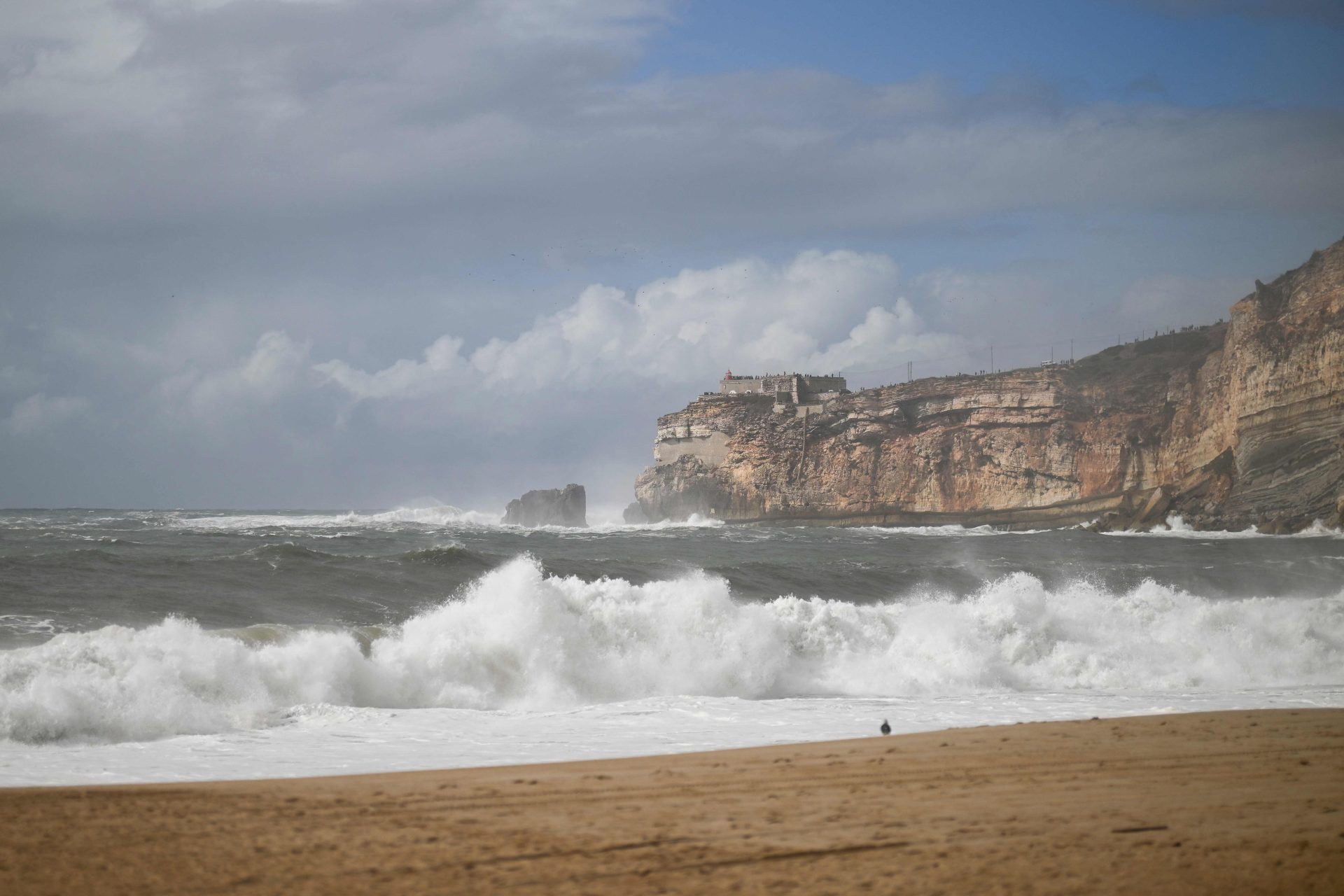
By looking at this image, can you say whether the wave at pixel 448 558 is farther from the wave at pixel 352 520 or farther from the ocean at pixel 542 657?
the wave at pixel 352 520

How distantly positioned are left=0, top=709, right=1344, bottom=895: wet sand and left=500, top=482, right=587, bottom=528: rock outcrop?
2581 inches

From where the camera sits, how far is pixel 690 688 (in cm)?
1401

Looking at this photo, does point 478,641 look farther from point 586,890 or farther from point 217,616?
point 586,890

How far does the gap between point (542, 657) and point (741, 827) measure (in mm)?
8744

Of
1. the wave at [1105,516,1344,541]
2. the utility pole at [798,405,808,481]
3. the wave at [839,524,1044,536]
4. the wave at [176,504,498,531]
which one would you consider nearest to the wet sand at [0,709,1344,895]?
the wave at [176,504,498,531]

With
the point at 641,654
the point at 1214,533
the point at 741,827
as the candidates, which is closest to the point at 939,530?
the point at 1214,533

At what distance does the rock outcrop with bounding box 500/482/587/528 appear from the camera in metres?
72.6

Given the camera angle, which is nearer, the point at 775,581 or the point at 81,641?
the point at 81,641

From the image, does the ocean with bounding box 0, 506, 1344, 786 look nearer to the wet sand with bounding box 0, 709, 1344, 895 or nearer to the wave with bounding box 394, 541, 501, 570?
the wave with bounding box 394, 541, 501, 570

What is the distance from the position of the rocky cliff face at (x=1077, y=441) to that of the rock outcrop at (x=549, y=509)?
5.74 metres

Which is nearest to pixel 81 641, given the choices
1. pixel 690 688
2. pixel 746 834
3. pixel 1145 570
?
pixel 690 688

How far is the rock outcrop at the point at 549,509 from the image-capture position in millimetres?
72625

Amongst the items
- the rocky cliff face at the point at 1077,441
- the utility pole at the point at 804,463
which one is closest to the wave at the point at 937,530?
the rocky cliff face at the point at 1077,441

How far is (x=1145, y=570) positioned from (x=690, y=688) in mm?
20569
